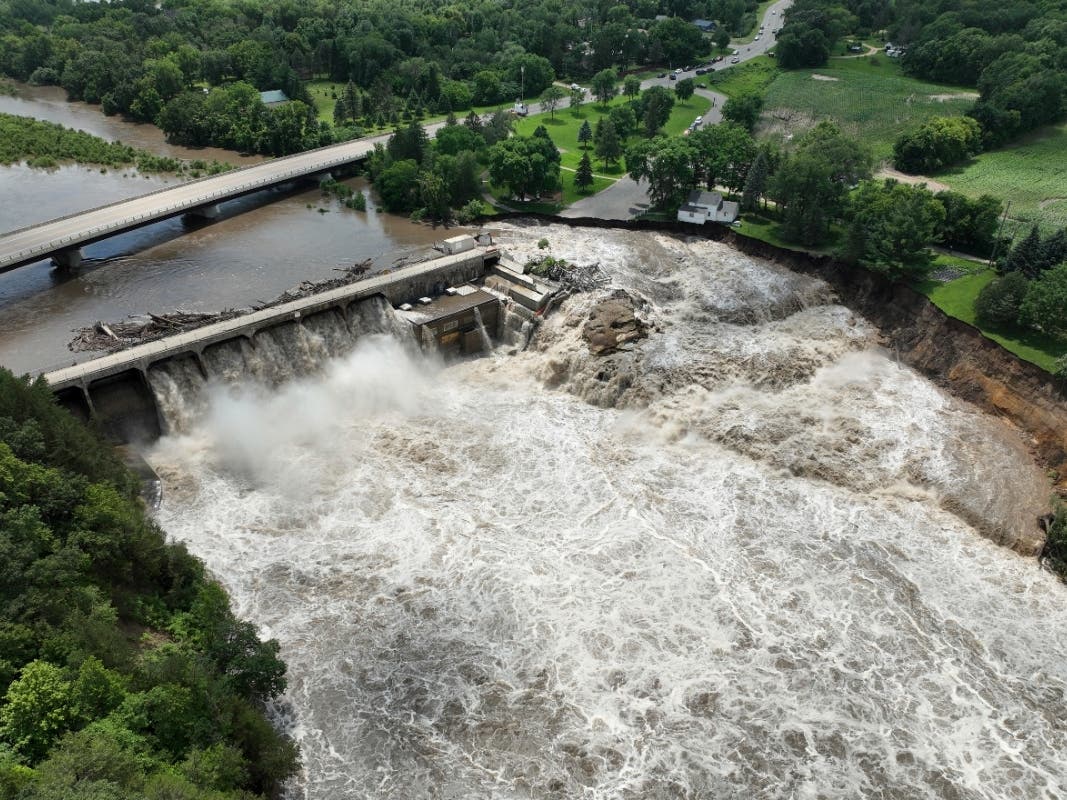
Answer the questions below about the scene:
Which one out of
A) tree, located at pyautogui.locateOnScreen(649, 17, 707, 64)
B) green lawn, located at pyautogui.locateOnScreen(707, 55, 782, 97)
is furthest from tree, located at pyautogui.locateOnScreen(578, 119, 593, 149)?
tree, located at pyautogui.locateOnScreen(649, 17, 707, 64)

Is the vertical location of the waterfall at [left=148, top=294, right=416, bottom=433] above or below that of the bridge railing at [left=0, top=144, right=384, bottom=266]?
below

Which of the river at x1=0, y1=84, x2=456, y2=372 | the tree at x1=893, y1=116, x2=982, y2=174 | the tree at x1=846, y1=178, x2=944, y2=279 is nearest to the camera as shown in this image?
the river at x1=0, y1=84, x2=456, y2=372

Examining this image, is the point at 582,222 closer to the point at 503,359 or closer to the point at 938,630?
the point at 503,359

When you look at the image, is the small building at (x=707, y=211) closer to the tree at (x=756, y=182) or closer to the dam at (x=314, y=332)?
the tree at (x=756, y=182)

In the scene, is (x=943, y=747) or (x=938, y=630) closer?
(x=943, y=747)

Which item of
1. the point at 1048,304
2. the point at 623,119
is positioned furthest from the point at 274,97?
the point at 1048,304

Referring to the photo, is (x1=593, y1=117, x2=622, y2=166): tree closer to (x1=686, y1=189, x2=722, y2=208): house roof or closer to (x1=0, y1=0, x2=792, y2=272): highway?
(x1=0, y1=0, x2=792, y2=272): highway

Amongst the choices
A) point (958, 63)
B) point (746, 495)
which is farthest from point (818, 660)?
point (958, 63)

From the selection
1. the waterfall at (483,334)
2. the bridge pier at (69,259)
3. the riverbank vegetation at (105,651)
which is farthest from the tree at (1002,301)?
the bridge pier at (69,259)

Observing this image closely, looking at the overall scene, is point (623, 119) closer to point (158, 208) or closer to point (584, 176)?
point (584, 176)
